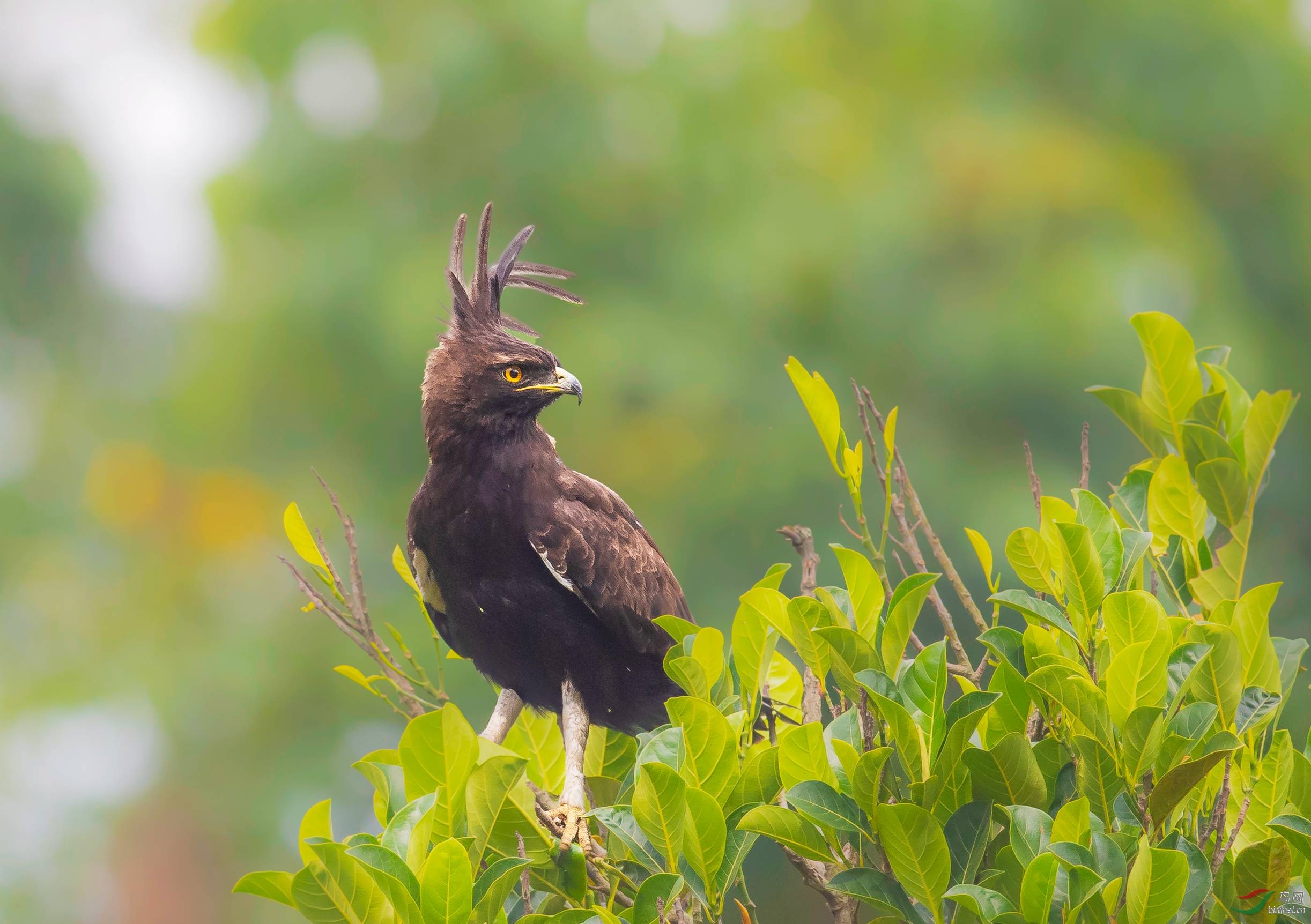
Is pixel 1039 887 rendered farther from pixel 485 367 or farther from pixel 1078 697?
pixel 485 367

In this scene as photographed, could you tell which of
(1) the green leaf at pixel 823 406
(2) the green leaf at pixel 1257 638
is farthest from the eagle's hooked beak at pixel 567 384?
(2) the green leaf at pixel 1257 638

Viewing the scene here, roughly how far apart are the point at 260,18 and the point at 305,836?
10.6 m

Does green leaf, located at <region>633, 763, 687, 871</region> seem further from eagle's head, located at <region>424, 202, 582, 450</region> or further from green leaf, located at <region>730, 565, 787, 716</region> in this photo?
eagle's head, located at <region>424, 202, 582, 450</region>

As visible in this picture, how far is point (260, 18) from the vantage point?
36.1 ft

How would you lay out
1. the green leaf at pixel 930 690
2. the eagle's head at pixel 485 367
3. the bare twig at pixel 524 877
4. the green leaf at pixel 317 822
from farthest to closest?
the eagle's head at pixel 485 367
the green leaf at pixel 317 822
the bare twig at pixel 524 877
the green leaf at pixel 930 690

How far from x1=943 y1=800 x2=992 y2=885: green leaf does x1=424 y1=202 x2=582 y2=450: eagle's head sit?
1.87 metres

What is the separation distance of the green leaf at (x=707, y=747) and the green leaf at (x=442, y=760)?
320 mm

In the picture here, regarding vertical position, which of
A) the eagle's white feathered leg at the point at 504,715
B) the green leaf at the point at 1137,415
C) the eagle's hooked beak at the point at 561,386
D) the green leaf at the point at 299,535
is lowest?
the eagle's white feathered leg at the point at 504,715

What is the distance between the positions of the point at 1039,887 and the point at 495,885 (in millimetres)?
771

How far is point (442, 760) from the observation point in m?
1.83

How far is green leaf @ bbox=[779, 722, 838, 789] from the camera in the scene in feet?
5.86

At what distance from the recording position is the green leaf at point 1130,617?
173 cm

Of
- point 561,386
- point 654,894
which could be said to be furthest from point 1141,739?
point 561,386

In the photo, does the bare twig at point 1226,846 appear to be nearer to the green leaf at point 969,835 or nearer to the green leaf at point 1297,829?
the green leaf at point 1297,829
